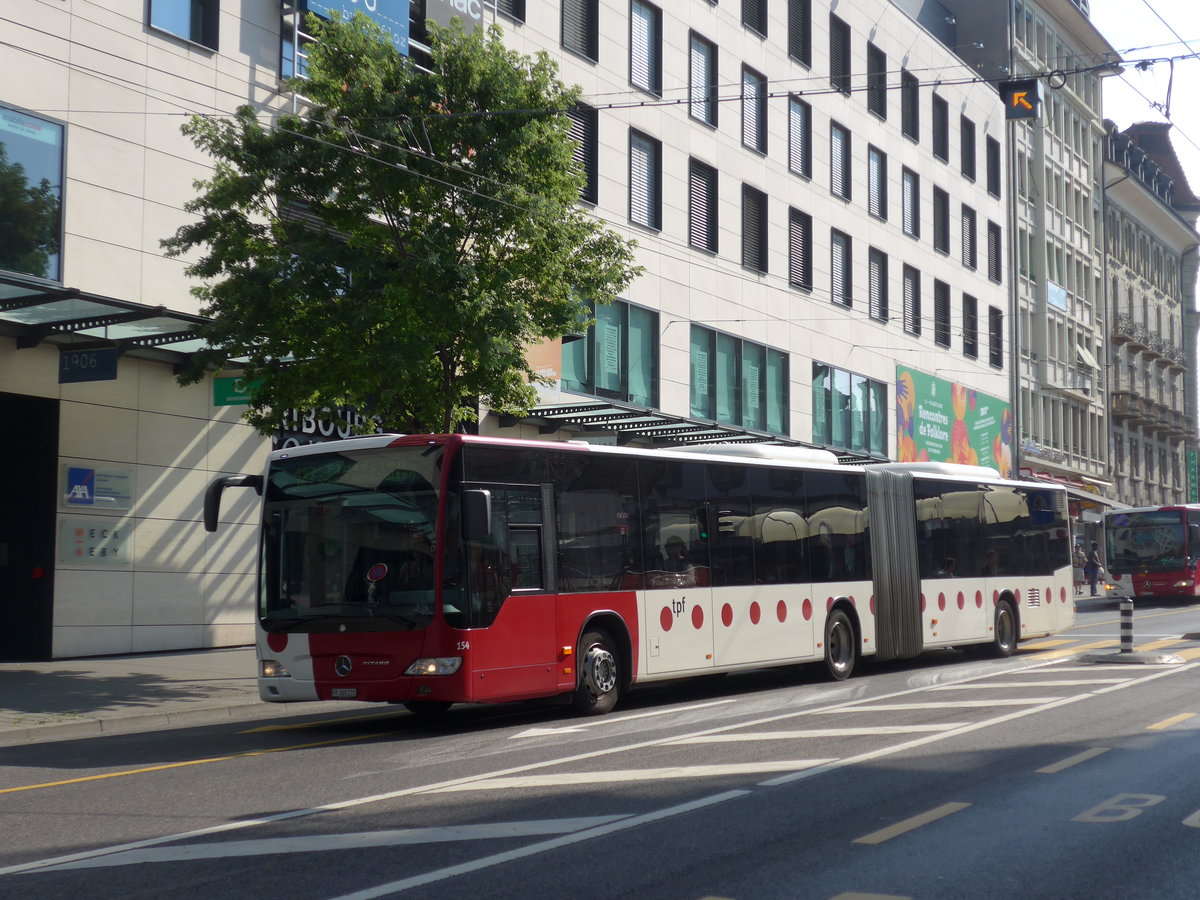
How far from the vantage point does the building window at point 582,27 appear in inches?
1209

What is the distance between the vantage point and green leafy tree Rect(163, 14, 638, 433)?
56.2 feet

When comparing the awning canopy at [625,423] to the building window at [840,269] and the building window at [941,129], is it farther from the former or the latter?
the building window at [941,129]

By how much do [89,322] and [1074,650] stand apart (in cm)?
1605

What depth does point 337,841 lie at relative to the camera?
753 centimetres

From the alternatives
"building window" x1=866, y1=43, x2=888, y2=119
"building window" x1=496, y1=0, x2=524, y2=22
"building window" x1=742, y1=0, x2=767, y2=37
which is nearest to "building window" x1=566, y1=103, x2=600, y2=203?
"building window" x1=496, y1=0, x2=524, y2=22

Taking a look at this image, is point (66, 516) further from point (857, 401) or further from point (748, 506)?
point (857, 401)

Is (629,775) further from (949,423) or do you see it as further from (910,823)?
(949,423)

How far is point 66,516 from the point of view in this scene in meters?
20.3

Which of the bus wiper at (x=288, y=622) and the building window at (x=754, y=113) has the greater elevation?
the building window at (x=754, y=113)

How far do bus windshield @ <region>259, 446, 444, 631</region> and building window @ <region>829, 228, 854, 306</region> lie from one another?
2953 cm

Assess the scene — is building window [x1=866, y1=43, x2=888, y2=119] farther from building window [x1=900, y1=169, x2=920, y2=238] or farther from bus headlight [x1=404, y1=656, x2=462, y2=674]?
bus headlight [x1=404, y1=656, x2=462, y2=674]

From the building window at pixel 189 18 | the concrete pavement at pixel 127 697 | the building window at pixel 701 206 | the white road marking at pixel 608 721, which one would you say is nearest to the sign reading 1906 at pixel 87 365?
the concrete pavement at pixel 127 697

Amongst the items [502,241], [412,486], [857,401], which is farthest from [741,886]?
[857,401]

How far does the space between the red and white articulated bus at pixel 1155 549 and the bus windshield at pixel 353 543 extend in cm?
3641
